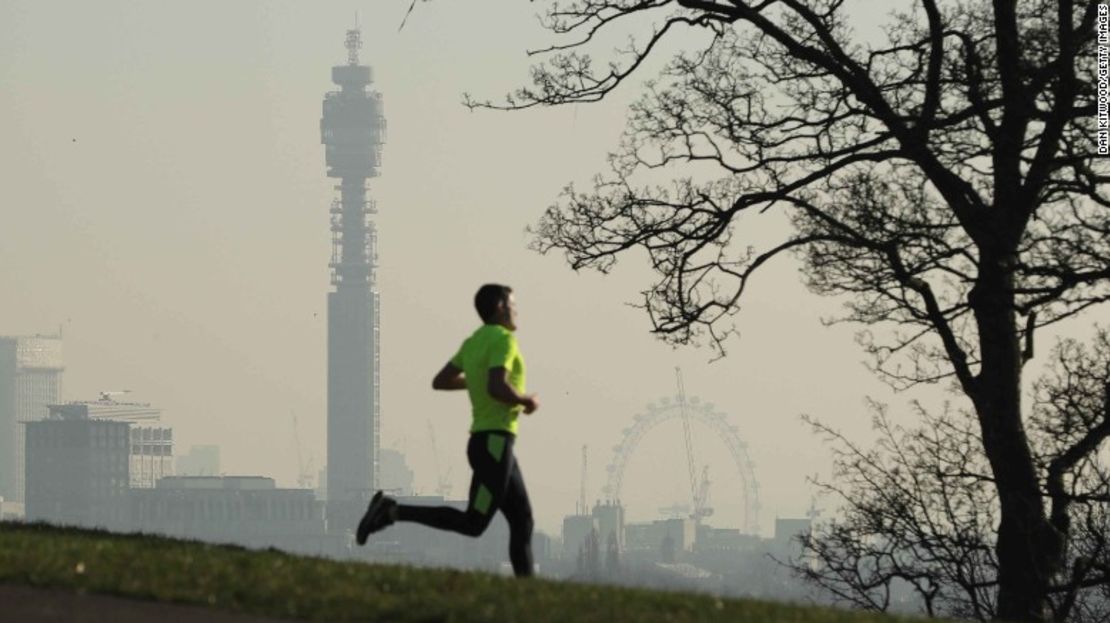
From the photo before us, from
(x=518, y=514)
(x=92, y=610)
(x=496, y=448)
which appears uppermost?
(x=496, y=448)

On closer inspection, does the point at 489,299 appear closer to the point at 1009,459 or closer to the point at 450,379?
the point at 450,379

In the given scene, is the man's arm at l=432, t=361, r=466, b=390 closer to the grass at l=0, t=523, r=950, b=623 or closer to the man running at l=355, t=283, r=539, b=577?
the man running at l=355, t=283, r=539, b=577

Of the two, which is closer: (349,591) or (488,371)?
(349,591)

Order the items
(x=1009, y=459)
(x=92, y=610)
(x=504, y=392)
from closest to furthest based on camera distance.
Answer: (x=92, y=610) < (x=504, y=392) < (x=1009, y=459)

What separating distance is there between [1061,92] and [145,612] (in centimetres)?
997

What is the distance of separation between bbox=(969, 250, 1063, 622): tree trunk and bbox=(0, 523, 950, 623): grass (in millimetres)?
6659

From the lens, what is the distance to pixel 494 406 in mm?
14242

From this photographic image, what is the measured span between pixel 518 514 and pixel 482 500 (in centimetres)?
23

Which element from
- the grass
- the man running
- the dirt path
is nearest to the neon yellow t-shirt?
the man running

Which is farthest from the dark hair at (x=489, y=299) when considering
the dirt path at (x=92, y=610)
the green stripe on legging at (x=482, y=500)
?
the dirt path at (x=92, y=610)

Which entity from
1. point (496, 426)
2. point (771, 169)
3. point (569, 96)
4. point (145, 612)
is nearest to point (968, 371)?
point (771, 169)

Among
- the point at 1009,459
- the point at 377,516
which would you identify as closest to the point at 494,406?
the point at 377,516

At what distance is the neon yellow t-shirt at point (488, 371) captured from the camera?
14.1 metres

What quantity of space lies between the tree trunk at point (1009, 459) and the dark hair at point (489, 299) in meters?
6.93
